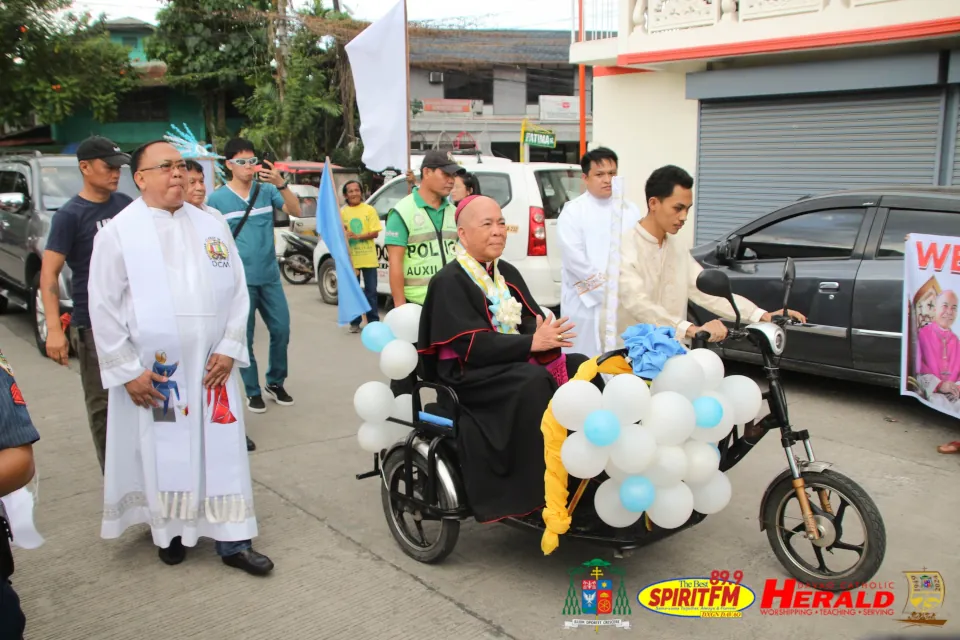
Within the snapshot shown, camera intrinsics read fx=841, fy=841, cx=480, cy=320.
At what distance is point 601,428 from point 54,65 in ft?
91.9

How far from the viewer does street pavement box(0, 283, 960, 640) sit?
3.38 meters

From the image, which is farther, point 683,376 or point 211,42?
point 211,42

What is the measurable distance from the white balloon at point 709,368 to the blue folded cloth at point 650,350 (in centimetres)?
9

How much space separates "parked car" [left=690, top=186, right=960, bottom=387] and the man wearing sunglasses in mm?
3532

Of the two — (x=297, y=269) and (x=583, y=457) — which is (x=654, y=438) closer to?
(x=583, y=457)

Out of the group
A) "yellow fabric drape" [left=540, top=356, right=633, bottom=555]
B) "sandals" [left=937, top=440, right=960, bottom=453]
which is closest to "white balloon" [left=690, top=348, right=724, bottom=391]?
"yellow fabric drape" [left=540, top=356, right=633, bottom=555]

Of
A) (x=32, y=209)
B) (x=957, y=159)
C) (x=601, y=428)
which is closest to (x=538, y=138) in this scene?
(x=957, y=159)

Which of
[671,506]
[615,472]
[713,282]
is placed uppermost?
[713,282]

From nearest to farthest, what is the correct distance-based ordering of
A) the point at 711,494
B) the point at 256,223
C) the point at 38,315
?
the point at 711,494 → the point at 256,223 → the point at 38,315

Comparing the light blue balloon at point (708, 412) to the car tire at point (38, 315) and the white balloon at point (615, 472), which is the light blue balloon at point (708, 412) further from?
the car tire at point (38, 315)

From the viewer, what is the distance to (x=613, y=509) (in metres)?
3.24

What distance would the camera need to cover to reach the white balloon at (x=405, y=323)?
13.2 ft

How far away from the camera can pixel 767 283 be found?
6.65m

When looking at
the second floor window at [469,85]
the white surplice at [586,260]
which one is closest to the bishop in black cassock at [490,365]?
the white surplice at [586,260]
